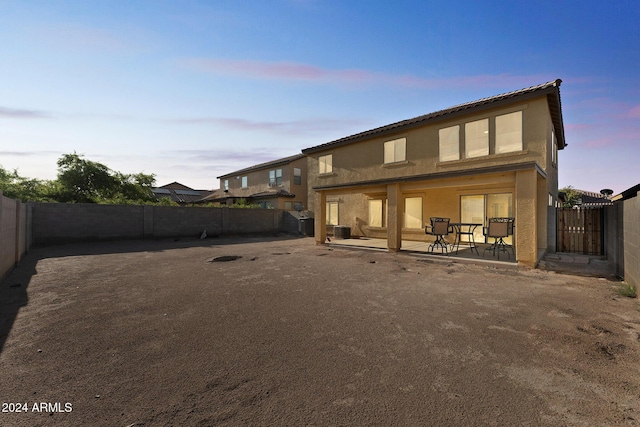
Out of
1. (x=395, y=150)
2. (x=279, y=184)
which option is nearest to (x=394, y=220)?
(x=395, y=150)

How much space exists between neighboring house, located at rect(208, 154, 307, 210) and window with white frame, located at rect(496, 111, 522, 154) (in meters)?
18.0

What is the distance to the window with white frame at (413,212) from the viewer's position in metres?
13.9

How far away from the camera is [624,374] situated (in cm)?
265

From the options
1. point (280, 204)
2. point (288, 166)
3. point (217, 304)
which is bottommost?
point (217, 304)

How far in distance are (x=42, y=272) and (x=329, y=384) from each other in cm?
905

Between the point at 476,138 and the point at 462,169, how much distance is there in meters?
1.37

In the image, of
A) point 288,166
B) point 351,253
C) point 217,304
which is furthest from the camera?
point 288,166

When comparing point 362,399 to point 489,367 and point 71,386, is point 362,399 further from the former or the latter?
point 71,386

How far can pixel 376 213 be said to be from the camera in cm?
1583

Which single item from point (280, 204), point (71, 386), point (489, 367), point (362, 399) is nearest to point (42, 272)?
point (71, 386)

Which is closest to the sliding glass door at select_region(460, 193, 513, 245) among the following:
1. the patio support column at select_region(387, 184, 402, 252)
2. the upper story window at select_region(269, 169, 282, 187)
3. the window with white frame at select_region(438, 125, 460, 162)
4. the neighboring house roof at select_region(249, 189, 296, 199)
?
the window with white frame at select_region(438, 125, 460, 162)

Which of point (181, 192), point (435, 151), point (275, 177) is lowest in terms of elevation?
point (435, 151)

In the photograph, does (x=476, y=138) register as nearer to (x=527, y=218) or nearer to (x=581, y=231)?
(x=527, y=218)

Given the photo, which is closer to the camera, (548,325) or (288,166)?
(548,325)
